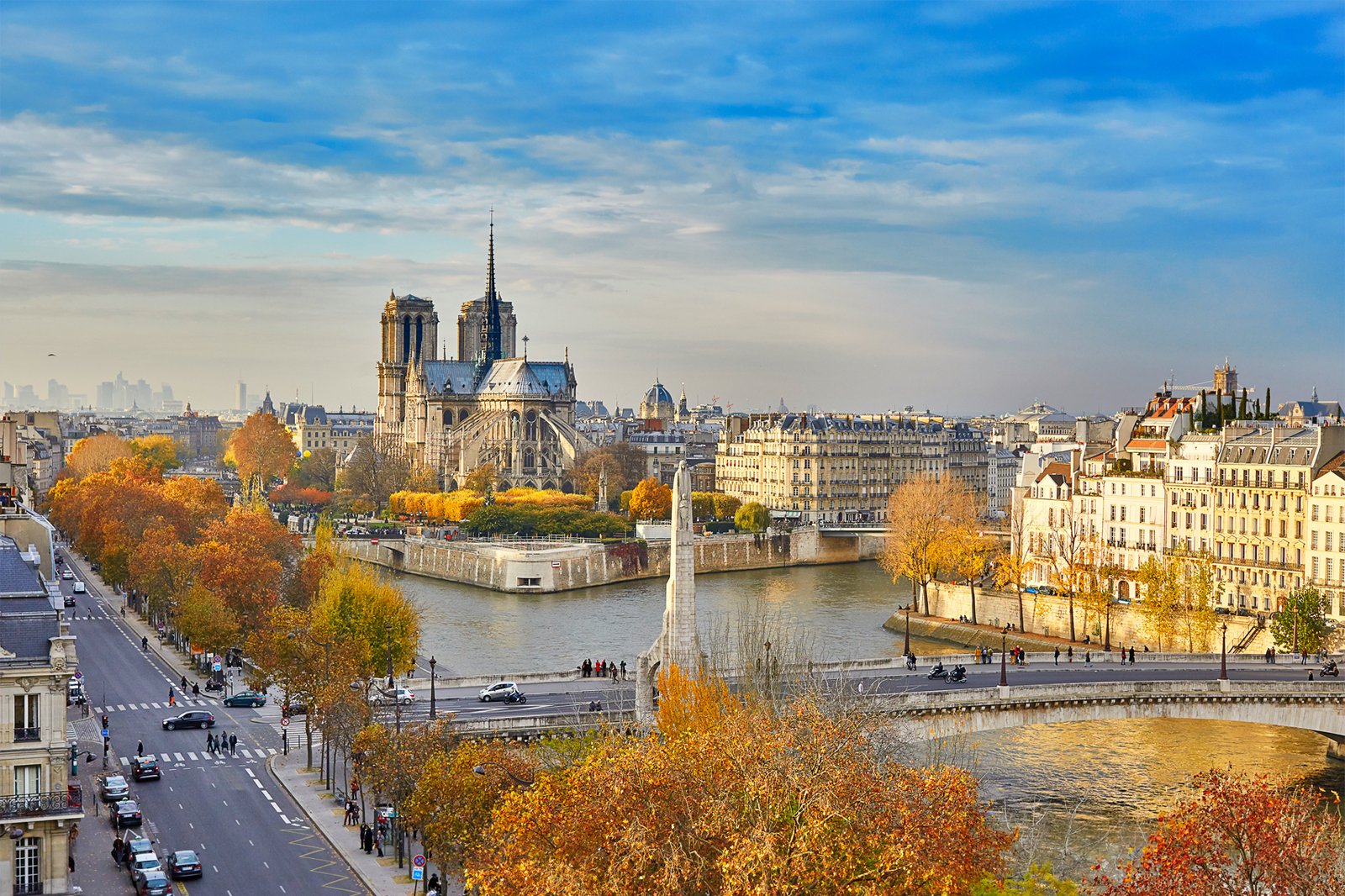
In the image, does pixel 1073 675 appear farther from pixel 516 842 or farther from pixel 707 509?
pixel 707 509

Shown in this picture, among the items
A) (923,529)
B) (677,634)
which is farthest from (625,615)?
(677,634)

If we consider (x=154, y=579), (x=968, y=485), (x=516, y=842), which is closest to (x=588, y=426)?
(x=968, y=485)

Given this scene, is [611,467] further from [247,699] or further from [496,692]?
[496,692]

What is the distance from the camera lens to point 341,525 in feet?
385

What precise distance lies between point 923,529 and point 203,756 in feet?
132

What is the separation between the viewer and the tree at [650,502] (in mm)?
115750

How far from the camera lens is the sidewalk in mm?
30781

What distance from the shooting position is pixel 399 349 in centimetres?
17425

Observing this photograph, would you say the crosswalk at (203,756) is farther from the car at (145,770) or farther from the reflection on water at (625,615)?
the reflection on water at (625,615)

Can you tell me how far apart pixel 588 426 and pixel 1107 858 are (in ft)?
528

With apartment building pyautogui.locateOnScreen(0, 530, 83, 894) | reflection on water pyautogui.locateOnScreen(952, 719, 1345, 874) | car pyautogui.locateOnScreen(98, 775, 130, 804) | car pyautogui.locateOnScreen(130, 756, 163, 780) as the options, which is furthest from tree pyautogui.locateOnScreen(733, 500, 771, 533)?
apartment building pyautogui.locateOnScreen(0, 530, 83, 894)

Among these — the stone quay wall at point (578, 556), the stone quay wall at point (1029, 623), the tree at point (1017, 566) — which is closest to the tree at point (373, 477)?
the stone quay wall at point (578, 556)

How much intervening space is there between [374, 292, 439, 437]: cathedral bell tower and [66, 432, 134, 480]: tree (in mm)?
25797

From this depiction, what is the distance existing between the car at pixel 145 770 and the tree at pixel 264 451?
123719mm
